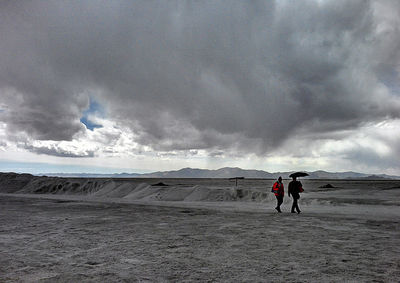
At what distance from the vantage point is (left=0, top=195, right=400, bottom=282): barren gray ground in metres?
5.29

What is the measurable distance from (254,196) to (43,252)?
22.8m

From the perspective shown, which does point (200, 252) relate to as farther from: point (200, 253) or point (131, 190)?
Result: point (131, 190)

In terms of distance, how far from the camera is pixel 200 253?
692cm

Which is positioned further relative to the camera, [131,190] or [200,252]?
[131,190]

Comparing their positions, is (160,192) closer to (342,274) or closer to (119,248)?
(119,248)

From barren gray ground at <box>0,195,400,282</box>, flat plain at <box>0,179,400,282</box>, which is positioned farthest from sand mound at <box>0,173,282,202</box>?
barren gray ground at <box>0,195,400,282</box>

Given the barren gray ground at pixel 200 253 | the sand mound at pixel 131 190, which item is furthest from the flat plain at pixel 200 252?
the sand mound at pixel 131 190

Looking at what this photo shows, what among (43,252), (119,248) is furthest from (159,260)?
(43,252)

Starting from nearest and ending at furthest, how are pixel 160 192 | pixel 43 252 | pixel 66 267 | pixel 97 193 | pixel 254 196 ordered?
pixel 66 267 → pixel 43 252 → pixel 254 196 → pixel 160 192 → pixel 97 193

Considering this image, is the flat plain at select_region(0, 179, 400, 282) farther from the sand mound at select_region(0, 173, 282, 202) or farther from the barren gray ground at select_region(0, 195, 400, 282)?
the sand mound at select_region(0, 173, 282, 202)

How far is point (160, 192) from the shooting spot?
31422 mm

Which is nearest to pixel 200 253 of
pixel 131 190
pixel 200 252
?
pixel 200 252

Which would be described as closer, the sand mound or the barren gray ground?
the barren gray ground

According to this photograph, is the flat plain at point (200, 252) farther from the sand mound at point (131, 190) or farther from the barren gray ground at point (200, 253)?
the sand mound at point (131, 190)
